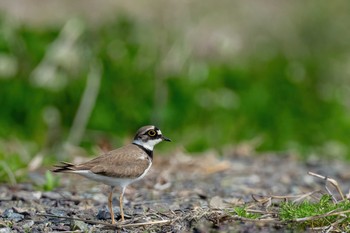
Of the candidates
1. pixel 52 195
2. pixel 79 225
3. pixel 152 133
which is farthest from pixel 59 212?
pixel 152 133

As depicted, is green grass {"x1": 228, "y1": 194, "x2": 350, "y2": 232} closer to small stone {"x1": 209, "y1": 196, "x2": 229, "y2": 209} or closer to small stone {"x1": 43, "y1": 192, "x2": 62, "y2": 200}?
small stone {"x1": 209, "y1": 196, "x2": 229, "y2": 209}

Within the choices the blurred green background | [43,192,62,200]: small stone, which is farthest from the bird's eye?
the blurred green background

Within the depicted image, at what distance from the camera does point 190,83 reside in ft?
42.7

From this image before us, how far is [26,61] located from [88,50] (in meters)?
0.87

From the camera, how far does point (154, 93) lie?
1261 cm

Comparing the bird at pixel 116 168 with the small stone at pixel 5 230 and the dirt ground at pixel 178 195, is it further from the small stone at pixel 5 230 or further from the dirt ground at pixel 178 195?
the small stone at pixel 5 230

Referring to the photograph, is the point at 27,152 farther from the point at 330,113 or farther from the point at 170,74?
the point at 330,113

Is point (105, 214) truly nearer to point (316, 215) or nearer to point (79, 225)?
point (79, 225)

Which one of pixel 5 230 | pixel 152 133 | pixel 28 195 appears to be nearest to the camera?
pixel 5 230

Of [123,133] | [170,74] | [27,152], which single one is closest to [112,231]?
[27,152]

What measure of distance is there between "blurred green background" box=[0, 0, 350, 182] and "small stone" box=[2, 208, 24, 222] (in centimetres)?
381

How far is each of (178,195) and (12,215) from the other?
165 centimetres

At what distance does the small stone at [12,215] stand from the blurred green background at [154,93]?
150 inches

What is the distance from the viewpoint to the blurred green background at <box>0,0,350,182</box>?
12.1 meters
